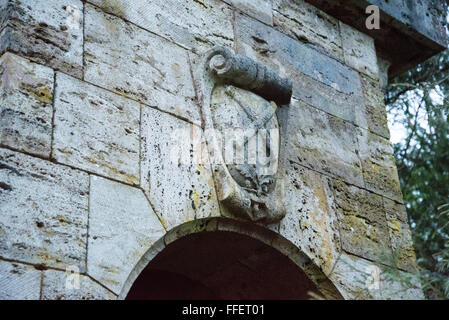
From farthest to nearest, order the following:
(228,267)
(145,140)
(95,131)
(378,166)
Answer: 1. (378,166)
2. (228,267)
3. (145,140)
4. (95,131)

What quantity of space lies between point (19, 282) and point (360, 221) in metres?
1.98

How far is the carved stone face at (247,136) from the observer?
135 inches

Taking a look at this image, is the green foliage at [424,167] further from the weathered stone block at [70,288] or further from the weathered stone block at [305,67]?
the weathered stone block at [70,288]

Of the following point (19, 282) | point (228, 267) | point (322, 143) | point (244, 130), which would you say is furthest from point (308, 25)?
point (19, 282)

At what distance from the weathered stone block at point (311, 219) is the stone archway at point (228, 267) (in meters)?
0.05

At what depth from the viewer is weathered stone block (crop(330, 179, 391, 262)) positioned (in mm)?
3854

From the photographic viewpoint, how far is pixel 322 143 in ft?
13.1

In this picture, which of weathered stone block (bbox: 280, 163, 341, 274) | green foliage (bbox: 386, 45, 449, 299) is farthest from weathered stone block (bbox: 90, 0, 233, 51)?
green foliage (bbox: 386, 45, 449, 299)

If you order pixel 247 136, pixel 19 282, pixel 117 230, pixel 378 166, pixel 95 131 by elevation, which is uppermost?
pixel 378 166

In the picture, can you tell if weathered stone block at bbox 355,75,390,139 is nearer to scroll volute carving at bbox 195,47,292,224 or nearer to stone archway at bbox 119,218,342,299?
scroll volute carving at bbox 195,47,292,224

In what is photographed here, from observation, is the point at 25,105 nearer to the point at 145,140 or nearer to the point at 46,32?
the point at 46,32

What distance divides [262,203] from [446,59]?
4049 mm

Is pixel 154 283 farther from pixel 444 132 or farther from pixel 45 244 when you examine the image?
pixel 444 132

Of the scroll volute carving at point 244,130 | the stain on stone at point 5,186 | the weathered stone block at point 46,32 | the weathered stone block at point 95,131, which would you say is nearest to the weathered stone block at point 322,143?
the scroll volute carving at point 244,130
